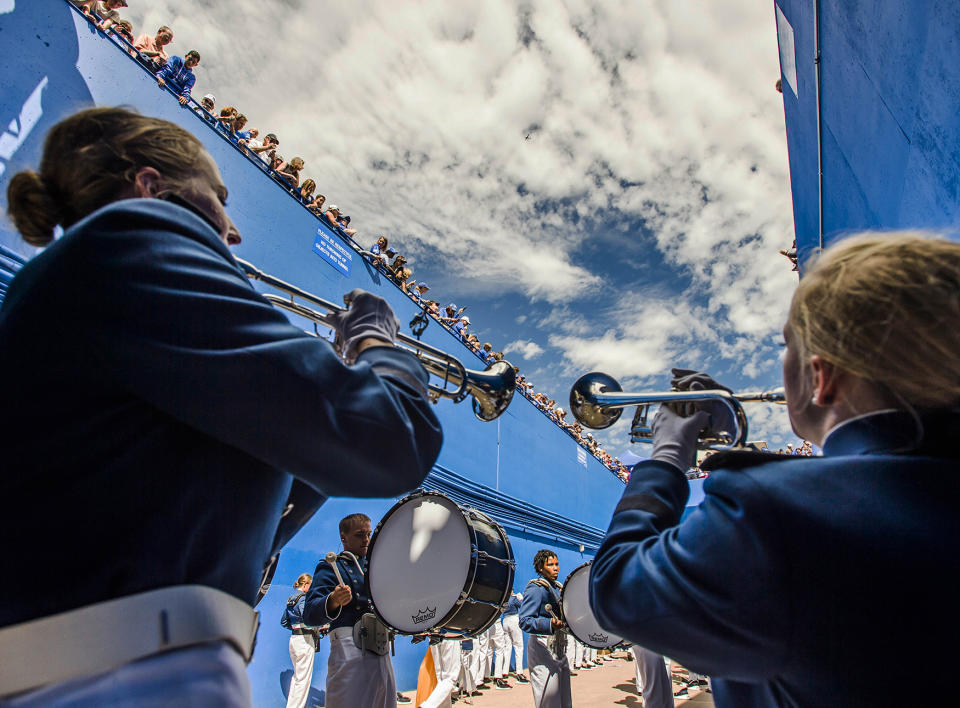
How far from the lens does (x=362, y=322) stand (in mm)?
1140

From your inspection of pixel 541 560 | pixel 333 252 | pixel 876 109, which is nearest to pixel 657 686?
pixel 541 560

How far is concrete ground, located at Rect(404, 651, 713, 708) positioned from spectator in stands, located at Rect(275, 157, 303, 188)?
7.96 meters

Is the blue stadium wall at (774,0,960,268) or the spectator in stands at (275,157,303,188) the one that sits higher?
the spectator in stands at (275,157,303,188)

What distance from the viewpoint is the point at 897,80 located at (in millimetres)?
2873

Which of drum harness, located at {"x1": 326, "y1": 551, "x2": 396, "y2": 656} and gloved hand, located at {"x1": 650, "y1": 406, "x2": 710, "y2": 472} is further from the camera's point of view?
drum harness, located at {"x1": 326, "y1": 551, "x2": 396, "y2": 656}

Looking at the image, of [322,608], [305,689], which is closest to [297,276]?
[322,608]

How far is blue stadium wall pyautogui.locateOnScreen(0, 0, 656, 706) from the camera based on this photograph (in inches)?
199

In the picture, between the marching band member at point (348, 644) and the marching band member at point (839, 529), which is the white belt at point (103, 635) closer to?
the marching band member at point (839, 529)

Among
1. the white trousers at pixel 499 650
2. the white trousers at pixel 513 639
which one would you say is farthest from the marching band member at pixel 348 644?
the white trousers at pixel 513 639

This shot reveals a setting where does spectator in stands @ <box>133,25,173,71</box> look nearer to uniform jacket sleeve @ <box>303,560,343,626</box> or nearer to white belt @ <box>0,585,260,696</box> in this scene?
uniform jacket sleeve @ <box>303,560,343,626</box>

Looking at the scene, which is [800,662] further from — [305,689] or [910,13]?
[305,689]

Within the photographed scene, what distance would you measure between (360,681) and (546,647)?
8.78ft

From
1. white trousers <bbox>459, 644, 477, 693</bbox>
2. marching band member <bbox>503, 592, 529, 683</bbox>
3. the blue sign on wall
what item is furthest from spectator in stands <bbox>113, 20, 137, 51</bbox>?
marching band member <bbox>503, 592, 529, 683</bbox>

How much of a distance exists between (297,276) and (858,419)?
25.6 feet
